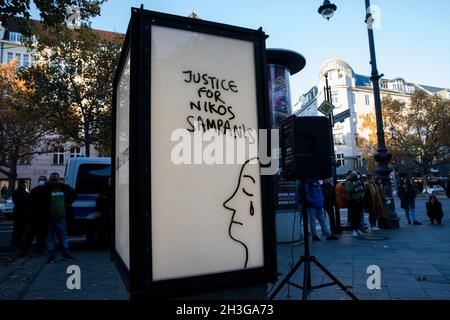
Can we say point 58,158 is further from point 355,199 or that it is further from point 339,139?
point 339,139

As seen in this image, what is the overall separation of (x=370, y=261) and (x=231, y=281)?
171 inches

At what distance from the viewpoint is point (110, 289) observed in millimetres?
4816

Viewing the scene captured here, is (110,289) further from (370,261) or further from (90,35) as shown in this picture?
(90,35)

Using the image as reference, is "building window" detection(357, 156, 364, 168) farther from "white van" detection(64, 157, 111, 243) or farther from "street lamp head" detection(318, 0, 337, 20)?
"white van" detection(64, 157, 111, 243)

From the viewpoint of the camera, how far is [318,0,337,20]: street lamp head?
12297 millimetres

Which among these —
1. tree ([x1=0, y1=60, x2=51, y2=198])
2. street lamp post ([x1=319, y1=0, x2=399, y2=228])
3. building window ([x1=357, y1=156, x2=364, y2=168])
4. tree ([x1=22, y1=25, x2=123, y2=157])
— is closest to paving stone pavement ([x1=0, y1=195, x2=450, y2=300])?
street lamp post ([x1=319, y1=0, x2=399, y2=228])

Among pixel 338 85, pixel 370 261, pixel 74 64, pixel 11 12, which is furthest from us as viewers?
pixel 338 85

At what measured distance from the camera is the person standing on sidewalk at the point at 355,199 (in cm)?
923

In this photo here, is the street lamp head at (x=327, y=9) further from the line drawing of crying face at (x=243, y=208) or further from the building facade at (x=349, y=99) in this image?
the building facade at (x=349, y=99)

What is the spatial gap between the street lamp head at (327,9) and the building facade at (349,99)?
37.3 metres

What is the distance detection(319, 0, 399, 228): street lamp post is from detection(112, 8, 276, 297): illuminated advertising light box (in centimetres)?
957

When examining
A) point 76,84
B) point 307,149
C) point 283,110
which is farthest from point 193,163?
point 76,84

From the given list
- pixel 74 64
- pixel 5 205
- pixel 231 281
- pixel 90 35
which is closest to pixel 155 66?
pixel 231 281

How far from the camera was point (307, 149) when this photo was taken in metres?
4.21
